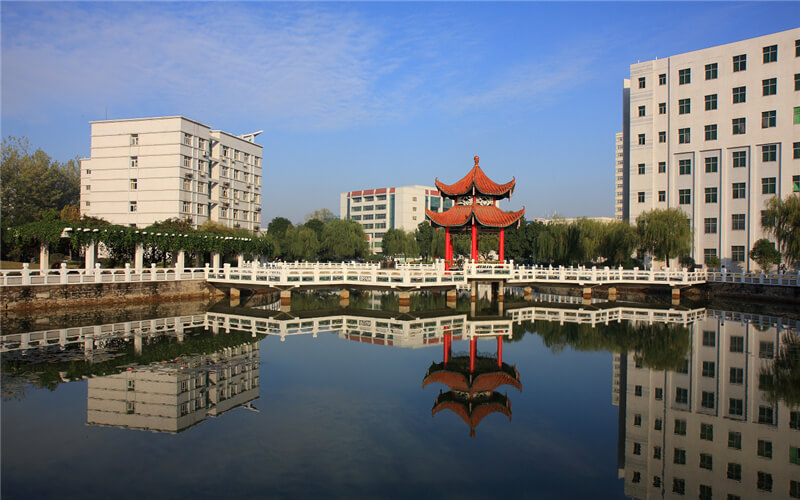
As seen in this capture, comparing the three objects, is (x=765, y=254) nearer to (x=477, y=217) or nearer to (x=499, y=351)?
(x=477, y=217)

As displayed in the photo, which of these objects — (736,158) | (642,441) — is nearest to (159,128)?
(736,158)

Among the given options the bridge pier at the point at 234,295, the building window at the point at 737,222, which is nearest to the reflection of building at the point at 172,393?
the bridge pier at the point at 234,295

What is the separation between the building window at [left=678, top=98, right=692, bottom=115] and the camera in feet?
114

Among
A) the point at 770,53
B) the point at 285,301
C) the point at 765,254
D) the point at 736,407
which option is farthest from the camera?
the point at 770,53

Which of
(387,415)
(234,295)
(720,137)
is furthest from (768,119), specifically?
(387,415)

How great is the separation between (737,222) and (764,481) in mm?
31109

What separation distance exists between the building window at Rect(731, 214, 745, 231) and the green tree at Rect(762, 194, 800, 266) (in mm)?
3997

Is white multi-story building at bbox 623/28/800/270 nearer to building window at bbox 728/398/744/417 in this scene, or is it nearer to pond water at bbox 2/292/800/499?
pond water at bbox 2/292/800/499

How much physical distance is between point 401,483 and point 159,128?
42.9 meters

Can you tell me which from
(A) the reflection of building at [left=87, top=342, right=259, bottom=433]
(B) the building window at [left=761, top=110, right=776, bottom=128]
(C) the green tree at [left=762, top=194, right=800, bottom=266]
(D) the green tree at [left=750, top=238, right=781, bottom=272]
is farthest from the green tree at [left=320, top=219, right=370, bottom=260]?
(A) the reflection of building at [left=87, top=342, right=259, bottom=433]

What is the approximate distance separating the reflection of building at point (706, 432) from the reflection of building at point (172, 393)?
20.2 ft

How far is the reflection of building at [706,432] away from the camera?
21.2 ft

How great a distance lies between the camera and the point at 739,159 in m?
32.8

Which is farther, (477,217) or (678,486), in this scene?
(477,217)
